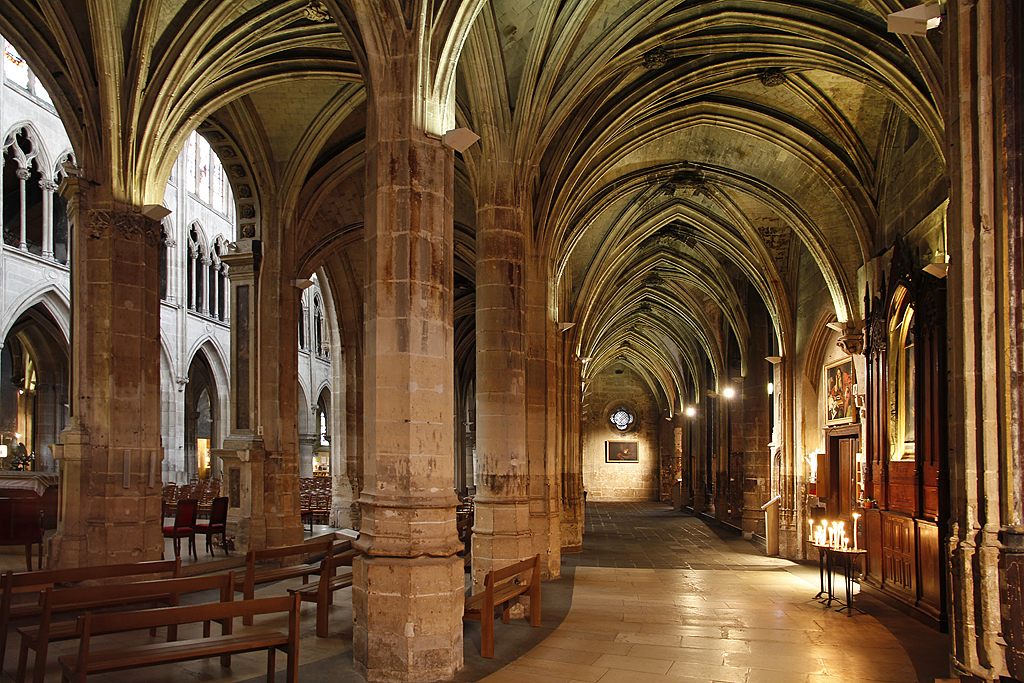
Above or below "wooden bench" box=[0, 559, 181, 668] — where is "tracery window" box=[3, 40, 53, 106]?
above

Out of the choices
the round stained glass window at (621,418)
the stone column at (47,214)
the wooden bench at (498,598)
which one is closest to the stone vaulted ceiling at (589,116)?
the wooden bench at (498,598)

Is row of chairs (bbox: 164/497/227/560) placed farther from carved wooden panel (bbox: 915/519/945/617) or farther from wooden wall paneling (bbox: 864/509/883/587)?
wooden wall paneling (bbox: 864/509/883/587)

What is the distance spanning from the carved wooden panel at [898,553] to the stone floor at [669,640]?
0.45m

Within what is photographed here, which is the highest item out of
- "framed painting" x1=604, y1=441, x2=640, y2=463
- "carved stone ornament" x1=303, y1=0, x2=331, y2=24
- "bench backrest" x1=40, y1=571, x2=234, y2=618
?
"carved stone ornament" x1=303, y1=0, x2=331, y2=24

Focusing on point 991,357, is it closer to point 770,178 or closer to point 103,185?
point 103,185

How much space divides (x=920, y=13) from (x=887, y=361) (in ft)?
21.2

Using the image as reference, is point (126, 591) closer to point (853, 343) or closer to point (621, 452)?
point (853, 343)

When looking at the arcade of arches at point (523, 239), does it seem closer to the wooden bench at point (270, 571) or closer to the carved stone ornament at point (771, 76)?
the carved stone ornament at point (771, 76)

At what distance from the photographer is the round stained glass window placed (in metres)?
39.3

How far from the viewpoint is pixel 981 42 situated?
5.90 m

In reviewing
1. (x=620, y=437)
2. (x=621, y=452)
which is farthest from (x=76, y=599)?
(x=620, y=437)

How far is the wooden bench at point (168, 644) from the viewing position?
4.52 meters

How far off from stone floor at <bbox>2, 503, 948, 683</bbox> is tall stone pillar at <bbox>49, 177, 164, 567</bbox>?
1903 mm

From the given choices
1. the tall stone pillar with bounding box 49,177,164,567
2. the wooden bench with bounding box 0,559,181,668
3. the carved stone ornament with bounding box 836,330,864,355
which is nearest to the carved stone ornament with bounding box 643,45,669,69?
the carved stone ornament with bounding box 836,330,864,355
